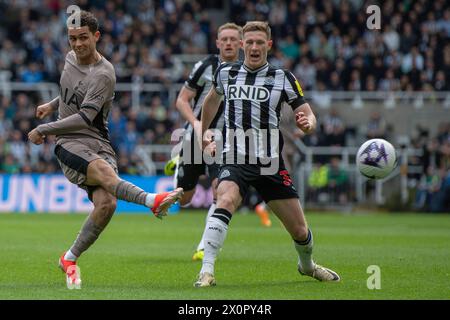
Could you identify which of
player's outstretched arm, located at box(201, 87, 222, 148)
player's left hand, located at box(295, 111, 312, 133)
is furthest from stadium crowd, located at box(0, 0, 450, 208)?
player's left hand, located at box(295, 111, 312, 133)

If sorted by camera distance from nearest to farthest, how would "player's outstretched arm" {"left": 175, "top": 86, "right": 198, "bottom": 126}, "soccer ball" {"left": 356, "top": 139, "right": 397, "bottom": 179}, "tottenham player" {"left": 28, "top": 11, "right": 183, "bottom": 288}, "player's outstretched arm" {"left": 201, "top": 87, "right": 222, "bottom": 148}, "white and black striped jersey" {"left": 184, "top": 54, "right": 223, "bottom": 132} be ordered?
"tottenham player" {"left": 28, "top": 11, "right": 183, "bottom": 288}, "player's outstretched arm" {"left": 201, "top": 87, "right": 222, "bottom": 148}, "soccer ball" {"left": 356, "top": 139, "right": 397, "bottom": 179}, "player's outstretched arm" {"left": 175, "top": 86, "right": 198, "bottom": 126}, "white and black striped jersey" {"left": 184, "top": 54, "right": 223, "bottom": 132}

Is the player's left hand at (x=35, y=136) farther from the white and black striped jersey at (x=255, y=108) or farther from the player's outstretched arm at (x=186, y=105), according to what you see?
the player's outstretched arm at (x=186, y=105)

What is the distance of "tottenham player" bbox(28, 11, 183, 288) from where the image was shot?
883cm

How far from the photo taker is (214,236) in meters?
8.64

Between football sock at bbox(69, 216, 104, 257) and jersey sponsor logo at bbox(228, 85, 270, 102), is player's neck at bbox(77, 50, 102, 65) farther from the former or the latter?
football sock at bbox(69, 216, 104, 257)

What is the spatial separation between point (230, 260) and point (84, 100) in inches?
138

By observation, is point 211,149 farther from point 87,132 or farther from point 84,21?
point 84,21

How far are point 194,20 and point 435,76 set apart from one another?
745 cm

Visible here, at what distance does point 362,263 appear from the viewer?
11.4 m

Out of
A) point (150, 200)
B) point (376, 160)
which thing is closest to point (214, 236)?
point (150, 200)

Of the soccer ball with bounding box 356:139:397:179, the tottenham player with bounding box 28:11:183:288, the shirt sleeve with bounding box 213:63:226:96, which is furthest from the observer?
the soccer ball with bounding box 356:139:397:179

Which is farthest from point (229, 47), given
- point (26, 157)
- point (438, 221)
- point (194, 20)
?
point (194, 20)
